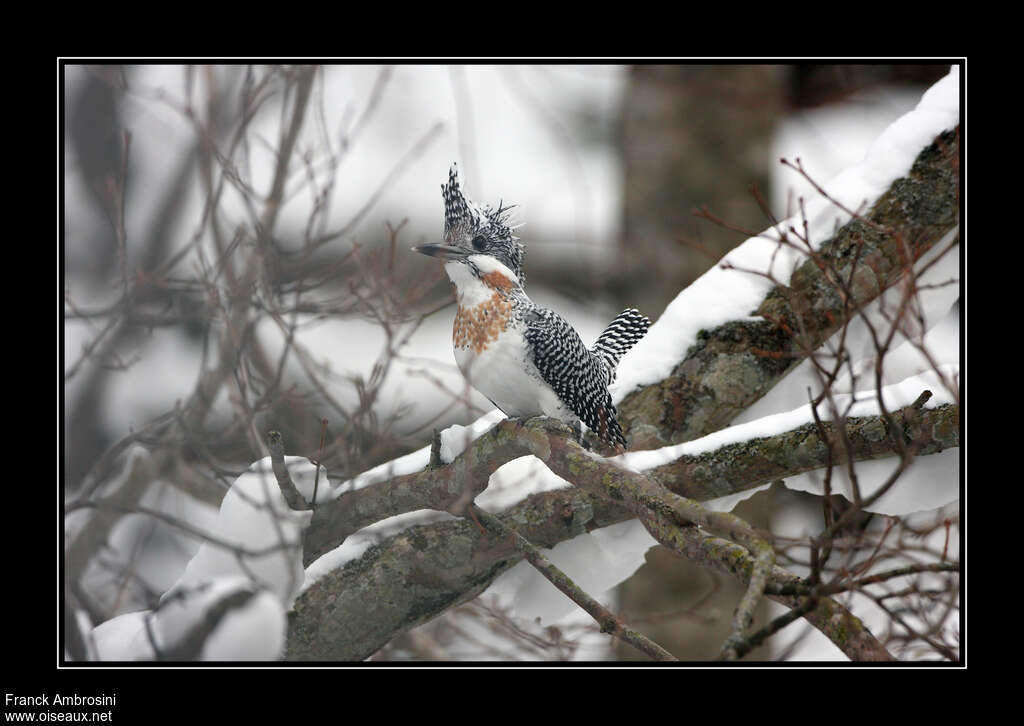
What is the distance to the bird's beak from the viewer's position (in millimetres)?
2910

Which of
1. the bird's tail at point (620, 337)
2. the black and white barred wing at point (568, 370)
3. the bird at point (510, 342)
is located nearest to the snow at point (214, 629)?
the bird at point (510, 342)

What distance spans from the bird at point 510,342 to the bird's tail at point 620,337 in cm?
58

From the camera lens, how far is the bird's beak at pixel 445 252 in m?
2.91

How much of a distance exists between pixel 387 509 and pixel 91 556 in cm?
103

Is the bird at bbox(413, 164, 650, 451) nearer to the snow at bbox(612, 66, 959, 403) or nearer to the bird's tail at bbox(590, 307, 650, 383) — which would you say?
the bird's tail at bbox(590, 307, 650, 383)

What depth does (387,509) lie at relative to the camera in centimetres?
327

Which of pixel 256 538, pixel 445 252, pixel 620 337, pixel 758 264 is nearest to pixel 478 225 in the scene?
pixel 445 252

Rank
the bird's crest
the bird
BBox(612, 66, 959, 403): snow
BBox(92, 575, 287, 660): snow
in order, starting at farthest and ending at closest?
1. BBox(612, 66, 959, 403): snow
2. the bird
3. the bird's crest
4. BBox(92, 575, 287, 660): snow

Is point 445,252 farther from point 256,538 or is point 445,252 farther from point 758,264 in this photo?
point 758,264

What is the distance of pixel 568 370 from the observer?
3.18 meters

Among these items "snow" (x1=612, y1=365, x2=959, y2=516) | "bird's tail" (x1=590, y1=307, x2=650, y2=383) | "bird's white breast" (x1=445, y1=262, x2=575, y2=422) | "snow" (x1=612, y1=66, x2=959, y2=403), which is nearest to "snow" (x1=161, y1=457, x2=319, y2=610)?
"bird's white breast" (x1=445, y1=262, x2=575, y2=422)

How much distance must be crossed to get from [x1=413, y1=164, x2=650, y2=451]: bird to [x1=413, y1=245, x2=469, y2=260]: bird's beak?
4cm

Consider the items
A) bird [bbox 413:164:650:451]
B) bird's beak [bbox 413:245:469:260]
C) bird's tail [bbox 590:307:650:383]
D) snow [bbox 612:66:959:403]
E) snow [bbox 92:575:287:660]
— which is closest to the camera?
snow [bbox 92:575:287:660]
